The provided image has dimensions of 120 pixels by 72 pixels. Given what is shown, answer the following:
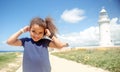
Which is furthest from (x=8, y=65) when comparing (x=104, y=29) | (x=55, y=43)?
(x=104, y=29)

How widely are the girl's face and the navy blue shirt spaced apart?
3 centimetres

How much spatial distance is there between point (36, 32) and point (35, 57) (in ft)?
0.34

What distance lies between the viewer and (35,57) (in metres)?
1.30

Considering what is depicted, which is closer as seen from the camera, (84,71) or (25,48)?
(25,48)

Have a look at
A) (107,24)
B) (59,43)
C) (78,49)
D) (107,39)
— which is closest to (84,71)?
(59,43)

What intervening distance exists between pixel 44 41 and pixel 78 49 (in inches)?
340

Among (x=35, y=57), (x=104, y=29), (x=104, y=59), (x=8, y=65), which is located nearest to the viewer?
(x=35, y=57)

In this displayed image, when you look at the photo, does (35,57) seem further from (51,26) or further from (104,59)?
(104,59)

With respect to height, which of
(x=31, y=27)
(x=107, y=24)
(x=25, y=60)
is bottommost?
(x=25, y=60)

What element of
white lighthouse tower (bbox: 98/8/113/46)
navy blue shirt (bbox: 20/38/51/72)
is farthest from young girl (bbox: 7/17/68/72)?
white lighthouse tower (bbox: 98/8/113/46)

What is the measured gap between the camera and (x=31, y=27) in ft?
4.36

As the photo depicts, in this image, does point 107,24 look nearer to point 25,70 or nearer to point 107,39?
point 107,39

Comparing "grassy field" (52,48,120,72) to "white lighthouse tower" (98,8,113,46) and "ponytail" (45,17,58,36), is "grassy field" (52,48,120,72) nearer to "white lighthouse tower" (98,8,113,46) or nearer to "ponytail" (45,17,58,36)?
"white lighthouse tower" (98,8,113,46)

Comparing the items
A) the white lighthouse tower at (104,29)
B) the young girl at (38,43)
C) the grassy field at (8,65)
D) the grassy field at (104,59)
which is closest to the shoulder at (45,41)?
the young girl at (38,43)
